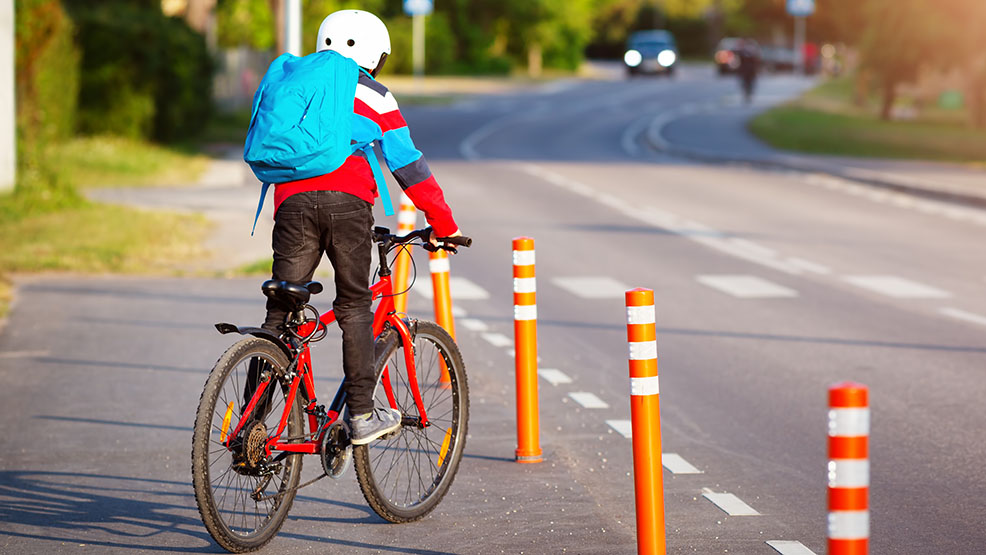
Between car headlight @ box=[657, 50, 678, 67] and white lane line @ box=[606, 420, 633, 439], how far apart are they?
2671 inches

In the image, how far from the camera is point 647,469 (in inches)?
214

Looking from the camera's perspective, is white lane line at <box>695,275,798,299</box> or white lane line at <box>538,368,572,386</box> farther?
Answer: white lane line at <box>695,275,798,299</box>

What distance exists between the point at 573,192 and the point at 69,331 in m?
12.9

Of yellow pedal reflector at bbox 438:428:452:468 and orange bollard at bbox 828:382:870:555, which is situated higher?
orange bollard at bbox 828:382:870:555

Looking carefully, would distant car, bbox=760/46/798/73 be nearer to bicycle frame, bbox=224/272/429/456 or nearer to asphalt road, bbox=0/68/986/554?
asphalt road, bbox=0/68/986/554

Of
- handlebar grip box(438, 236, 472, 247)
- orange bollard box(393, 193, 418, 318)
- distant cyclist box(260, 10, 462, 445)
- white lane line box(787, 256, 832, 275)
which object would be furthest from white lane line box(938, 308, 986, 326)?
distant cyclist box(260, 10, 462, 445)

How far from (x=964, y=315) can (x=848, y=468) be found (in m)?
8.57

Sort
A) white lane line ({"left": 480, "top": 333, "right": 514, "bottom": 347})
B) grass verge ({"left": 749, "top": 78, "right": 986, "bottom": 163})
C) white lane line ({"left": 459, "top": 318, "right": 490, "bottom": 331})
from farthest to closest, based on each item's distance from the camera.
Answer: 1. grass verge ({"left": 749, "top": 78, "right": 986, "bottom": 163})
2. white lane line ({"left": 459, "top": 318, "right": 490, "bottom": 331})
3. white lane line ({"left": 480, "top": 333, "right": 514, "bottom": 347})

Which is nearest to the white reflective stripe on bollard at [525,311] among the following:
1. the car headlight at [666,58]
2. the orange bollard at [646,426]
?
the orange bollard at [646,426]

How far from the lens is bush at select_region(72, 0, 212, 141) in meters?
30.1

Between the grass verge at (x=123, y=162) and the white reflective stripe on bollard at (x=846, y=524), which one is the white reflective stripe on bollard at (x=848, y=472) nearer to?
the white reflective stripe on bollard at (x=846, y=524)

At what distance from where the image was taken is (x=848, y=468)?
157 inches

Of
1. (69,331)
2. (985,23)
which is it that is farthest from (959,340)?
(985,23)

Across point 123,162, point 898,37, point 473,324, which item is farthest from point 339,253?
point 898,37
